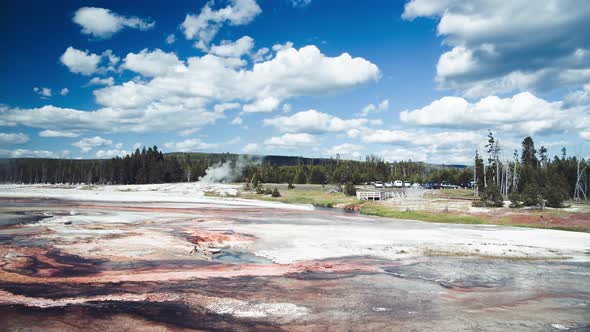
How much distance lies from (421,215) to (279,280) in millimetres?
36310

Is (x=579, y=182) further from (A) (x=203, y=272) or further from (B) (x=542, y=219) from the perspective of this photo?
(A) (x=203, y=272)

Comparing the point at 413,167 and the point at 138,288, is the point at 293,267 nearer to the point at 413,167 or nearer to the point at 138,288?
the point at 138,288

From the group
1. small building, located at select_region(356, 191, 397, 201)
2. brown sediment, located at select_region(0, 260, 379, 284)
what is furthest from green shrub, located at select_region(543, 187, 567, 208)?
brown sediment, located at select_region(0, 260, 379, 284)

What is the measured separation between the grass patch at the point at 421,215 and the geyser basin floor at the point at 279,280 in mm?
14092

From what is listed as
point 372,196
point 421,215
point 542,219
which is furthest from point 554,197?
point 372,196

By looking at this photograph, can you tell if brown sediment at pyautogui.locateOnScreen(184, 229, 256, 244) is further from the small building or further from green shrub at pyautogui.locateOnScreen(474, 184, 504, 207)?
the small building

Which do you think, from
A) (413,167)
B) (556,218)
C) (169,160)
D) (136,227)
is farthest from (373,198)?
(413,167)

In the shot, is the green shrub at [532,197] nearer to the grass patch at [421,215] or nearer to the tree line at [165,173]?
the grass patch at [421,215]

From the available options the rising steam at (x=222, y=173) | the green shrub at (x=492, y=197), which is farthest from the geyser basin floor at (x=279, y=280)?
the rising steam at (x=222, y=173)

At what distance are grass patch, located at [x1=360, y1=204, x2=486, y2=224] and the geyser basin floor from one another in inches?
555

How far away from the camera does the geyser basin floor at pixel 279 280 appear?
38.6ft

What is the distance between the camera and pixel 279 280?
53.9 feet

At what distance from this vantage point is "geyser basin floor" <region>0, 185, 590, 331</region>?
11.8 meters

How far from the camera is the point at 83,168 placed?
6137 inches
